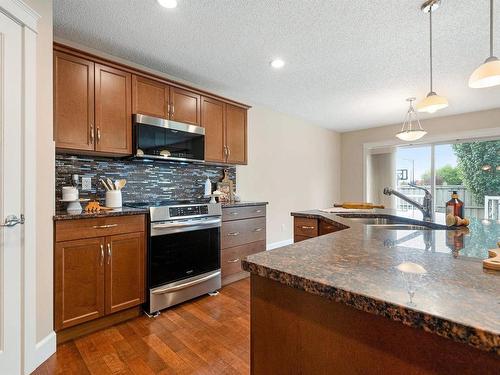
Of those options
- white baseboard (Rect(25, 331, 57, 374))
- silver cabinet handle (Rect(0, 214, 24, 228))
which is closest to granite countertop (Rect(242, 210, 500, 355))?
silver cabinet handle (Rect(0, 214, 24, 228))

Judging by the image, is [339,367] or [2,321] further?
[2,321]

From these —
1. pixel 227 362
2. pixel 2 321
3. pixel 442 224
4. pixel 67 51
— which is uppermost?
pixel 67 51

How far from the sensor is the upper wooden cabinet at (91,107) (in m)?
2.04

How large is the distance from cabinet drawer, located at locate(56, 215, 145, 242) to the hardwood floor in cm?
79

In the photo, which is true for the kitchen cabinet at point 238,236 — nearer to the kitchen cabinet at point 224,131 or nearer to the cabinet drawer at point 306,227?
the kitchen cabinet at point 224,131

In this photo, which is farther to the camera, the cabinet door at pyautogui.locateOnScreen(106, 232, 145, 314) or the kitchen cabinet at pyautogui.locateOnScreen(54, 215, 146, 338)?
the cabinet door at pyautogui.locateOnScreen(106, 232, 145, 314)

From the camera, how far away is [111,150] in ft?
7.60

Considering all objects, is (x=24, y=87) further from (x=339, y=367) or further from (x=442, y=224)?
(x=442, y=224)

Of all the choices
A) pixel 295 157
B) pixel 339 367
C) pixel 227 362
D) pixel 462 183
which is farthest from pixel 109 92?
pixel 462 183

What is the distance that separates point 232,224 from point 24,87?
217cm

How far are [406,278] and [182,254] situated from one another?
2164 millimetres

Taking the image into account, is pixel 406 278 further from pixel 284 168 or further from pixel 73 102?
pixel 284 168

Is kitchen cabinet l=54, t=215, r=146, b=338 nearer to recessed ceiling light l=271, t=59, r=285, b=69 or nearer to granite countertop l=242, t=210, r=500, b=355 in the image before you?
granite countertop l=242, t=210, r=500, b=355

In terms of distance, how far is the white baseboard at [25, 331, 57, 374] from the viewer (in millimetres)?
1602
